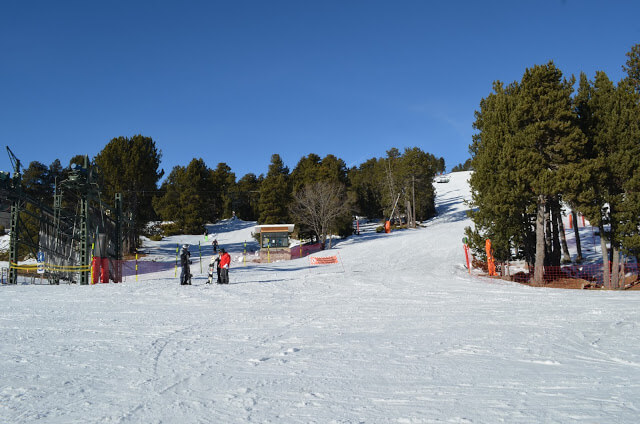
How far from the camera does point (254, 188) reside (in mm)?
83125

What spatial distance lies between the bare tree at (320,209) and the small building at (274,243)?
6.12m

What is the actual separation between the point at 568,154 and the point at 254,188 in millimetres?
68751

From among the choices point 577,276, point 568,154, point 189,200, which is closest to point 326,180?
point 189,200

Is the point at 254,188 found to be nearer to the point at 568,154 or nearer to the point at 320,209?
the point at 320,209

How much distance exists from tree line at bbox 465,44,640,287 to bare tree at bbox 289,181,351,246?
19.7 metres

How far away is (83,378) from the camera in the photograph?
488 centimetres

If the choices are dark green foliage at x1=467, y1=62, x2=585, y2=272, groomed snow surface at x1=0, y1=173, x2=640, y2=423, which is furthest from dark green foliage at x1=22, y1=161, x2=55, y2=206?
dark green foliage at x1=467, y1=62, x2=585, y2=272

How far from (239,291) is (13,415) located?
1094 cm

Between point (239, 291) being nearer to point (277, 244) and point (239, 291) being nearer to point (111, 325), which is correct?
point (111, 325)

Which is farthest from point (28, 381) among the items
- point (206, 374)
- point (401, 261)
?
point (401, 261)

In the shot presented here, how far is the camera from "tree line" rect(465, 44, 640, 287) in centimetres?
1800

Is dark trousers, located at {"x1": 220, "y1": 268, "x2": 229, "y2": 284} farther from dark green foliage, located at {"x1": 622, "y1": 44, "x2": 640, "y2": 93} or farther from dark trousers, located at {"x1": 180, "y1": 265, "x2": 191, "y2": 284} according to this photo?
dark green foliage, located at {"x1": 622, "y1": 44, "x2": 640, "y2": 93}

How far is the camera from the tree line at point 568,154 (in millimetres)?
18000

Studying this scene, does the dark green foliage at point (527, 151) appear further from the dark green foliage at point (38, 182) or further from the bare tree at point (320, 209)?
the dark green foliage at point (38, 182)
